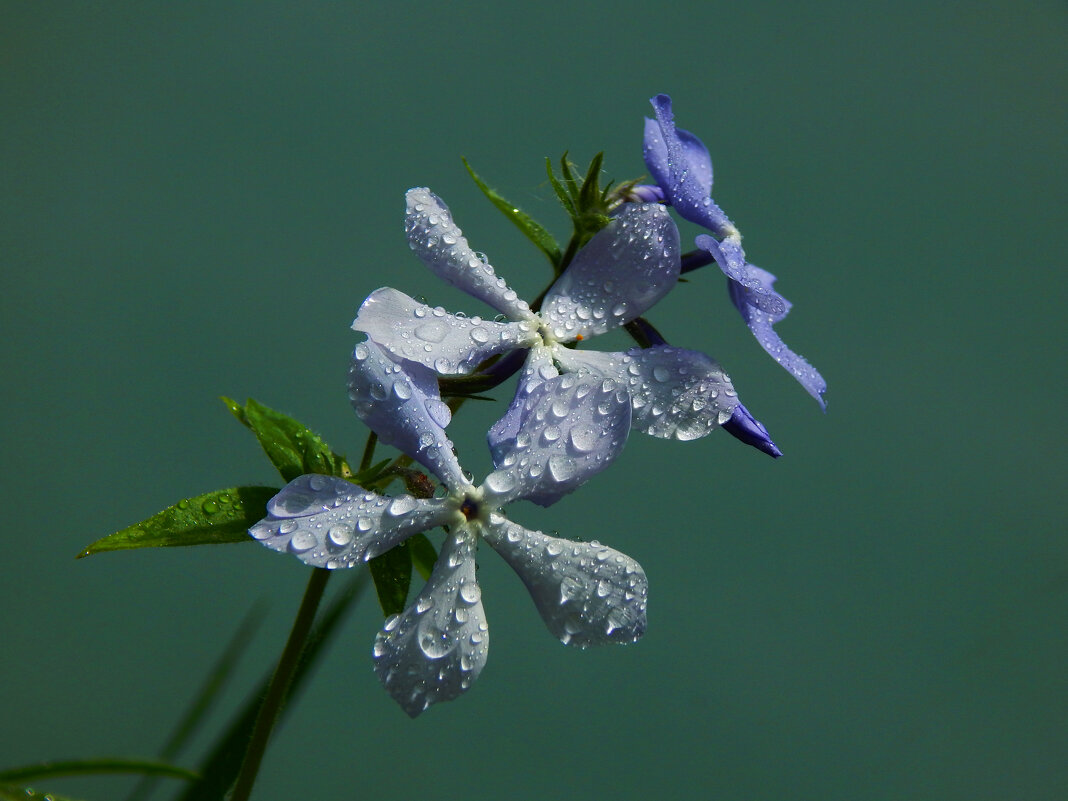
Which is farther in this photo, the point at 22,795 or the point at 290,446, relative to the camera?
the point at 290,446

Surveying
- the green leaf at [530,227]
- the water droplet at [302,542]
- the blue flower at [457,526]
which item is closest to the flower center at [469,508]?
the blue flower at [457,526]

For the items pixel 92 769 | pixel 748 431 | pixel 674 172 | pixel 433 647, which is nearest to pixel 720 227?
pixel 674 172

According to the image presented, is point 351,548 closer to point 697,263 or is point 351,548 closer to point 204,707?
point 697,263

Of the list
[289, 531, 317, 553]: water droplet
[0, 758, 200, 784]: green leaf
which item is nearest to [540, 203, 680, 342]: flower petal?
[289, 531, 317, 553]: water droplet

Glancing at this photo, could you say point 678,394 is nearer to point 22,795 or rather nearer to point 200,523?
point 200,523

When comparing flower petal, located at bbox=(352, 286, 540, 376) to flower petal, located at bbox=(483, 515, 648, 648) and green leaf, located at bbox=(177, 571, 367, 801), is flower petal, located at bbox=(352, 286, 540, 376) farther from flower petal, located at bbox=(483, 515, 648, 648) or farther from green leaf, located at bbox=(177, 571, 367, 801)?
green leaf, located at bbox=(177, 571, 367, 801)

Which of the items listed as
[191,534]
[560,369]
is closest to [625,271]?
[560,369]

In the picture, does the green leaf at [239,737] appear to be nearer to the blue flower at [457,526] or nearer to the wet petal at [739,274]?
the blue flower at [457,526]

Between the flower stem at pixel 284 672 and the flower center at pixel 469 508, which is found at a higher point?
the flower center at pixel 469 508
